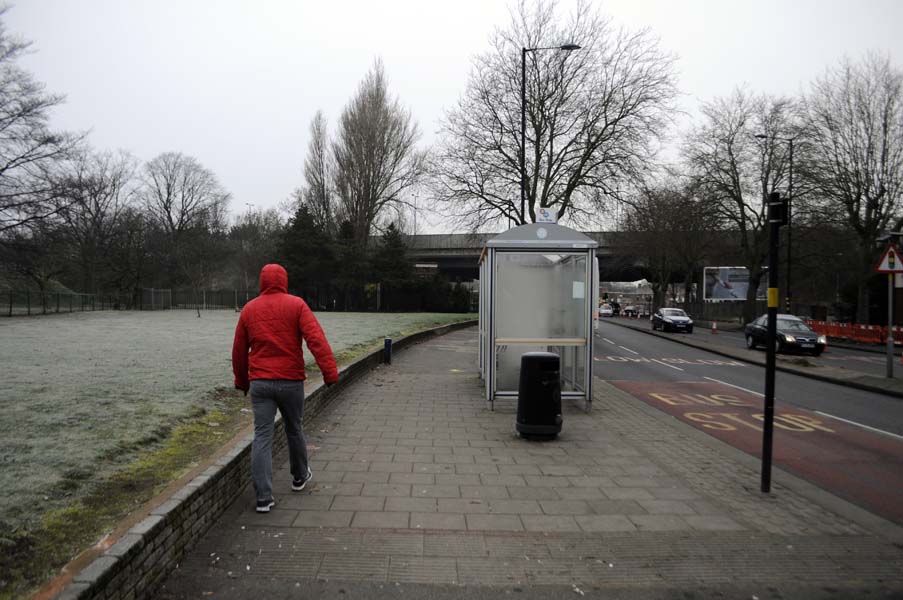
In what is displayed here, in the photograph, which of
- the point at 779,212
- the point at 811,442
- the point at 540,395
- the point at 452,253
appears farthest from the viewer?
the point at 452,253

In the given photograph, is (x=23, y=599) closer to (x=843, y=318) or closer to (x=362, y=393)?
(x=362, y=393)

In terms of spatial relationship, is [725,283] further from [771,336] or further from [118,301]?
[118,301]

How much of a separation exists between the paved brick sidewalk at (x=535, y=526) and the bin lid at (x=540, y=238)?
9.77ft

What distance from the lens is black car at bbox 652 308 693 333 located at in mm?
35344

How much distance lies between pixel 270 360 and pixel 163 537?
56.7 inches

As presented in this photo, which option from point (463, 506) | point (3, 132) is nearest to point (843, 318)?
point (463, 506)

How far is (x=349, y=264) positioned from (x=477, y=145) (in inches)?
947

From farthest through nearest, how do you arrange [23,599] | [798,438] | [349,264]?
1. [349,264]
2. [798,438]
3. [23,599]

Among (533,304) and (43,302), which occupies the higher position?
(533,304)

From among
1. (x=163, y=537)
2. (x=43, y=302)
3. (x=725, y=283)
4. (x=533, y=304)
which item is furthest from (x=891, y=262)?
(x=43, y=302)

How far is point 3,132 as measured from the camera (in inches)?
1095

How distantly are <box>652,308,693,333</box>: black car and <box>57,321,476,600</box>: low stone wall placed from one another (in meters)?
33.6

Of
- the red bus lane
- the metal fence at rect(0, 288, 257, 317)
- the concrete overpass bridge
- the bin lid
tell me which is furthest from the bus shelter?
the concrete overpass bridge

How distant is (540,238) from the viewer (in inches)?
352
